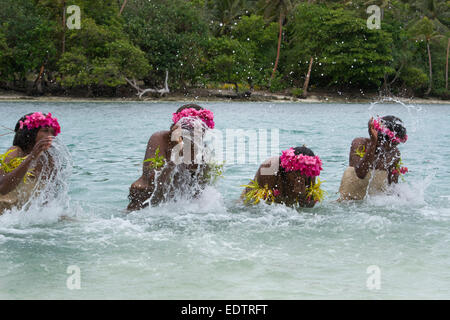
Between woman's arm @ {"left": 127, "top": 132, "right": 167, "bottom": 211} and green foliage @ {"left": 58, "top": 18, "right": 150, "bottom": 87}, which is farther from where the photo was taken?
green foliage @ {"left": 58, "top": 18, "right": 150, "bottom": 87}

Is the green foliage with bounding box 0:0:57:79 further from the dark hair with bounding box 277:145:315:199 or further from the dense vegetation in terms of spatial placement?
the dark hair with bounding box 277:145:315:199

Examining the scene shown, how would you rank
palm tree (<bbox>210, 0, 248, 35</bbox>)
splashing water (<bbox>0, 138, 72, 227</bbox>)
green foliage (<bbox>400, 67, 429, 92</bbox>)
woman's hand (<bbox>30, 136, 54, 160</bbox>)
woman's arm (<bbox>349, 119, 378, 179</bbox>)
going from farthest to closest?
palm tree (<bbox>210, 0, 248, 35</bbox>), green foliage (<bbox>400, 67, 429, 92</bbox>), woman's arm (<bbox>349, 119, 378, 179</bbox>), splashing water (<bbox>0, 138, 72, 227</bbox>), woman's hand (<bbox>30, 136, 54, 160</bbox>)

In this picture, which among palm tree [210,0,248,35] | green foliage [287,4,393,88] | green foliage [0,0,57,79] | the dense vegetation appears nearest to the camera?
green foliage [0,0,57,79]

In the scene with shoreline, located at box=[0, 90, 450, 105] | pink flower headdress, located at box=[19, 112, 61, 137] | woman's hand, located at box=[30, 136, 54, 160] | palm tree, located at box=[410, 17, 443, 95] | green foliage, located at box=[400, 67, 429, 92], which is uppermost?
palm tree, located at box=[410, 17, 443, 95]

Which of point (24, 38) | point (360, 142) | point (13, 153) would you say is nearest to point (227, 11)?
point (24, 38)

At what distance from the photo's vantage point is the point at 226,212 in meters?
7.42

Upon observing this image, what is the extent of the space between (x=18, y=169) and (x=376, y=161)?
177 inches

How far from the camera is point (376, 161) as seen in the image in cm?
748

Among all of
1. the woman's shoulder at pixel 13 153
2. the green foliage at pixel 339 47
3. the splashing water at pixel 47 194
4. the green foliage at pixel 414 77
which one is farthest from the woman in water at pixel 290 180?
the green foliage at pixel 414 77

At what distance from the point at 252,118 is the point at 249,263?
940 inches

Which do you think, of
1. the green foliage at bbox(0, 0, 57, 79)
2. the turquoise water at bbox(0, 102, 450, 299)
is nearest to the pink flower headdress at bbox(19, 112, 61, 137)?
the turquoise water at bbox(0, 102, 450, 299)

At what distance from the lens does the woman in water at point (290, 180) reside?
6.64 metres

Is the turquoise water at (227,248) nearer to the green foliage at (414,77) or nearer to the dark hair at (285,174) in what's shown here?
the dark hair at (285,174)

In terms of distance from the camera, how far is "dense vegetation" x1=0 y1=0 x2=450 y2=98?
132ft
